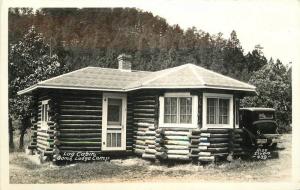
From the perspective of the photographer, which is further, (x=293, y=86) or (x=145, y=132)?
(x=145, y=132)

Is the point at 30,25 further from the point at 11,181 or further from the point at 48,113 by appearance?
the point at 11,181

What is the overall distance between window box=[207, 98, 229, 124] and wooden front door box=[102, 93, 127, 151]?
2.10 meters

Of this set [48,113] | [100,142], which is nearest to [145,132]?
[100,142]

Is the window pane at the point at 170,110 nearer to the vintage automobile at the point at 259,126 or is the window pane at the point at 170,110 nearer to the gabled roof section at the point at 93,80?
the gabled roof section at the point at 93,80

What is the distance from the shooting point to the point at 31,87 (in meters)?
13.4

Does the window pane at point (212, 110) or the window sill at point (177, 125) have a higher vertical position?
the window pane at point (212, 110)

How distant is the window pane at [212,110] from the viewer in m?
13.4

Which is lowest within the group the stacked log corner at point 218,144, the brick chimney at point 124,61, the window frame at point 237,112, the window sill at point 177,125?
the stacked log corner at point 218,144

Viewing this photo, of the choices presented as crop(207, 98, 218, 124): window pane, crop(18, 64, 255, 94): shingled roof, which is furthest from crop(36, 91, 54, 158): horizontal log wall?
crop(207, 98, 218, 124): window pane

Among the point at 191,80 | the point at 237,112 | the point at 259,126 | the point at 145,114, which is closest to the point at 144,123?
the point at 145,114

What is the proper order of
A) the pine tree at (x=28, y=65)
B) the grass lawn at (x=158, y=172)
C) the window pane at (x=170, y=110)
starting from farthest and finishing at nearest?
the window pane at (x=170, y=110) < the pine tree at (x=28, y=65) < the grass lawn at (x=158, y=172)

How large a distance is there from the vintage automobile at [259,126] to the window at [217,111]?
Answer: 499 mm

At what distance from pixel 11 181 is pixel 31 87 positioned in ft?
7.08

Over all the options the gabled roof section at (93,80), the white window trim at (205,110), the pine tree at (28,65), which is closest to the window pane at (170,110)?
the white window trim at (205,110)
